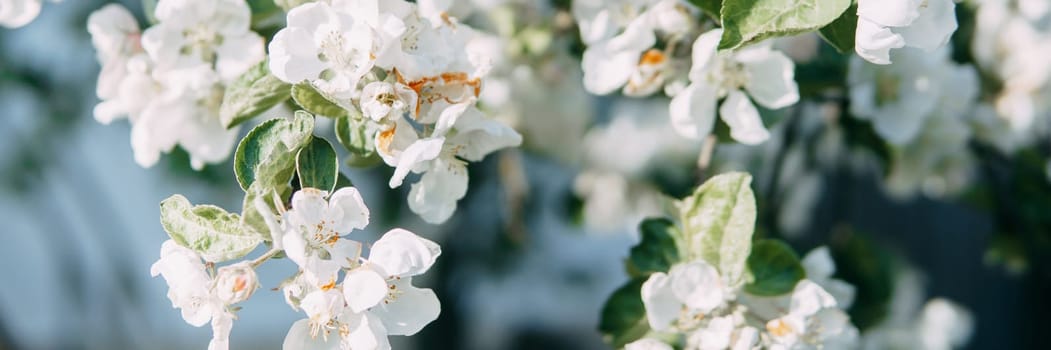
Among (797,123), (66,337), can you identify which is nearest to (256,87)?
(797,123)

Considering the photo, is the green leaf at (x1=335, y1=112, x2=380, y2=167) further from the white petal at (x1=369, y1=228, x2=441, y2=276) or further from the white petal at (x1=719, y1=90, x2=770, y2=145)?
the white petal at (x1=719, y1=90, x2=770, y2=145)

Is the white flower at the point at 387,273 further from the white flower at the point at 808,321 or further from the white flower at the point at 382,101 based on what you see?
the white flower at the point at 808,321

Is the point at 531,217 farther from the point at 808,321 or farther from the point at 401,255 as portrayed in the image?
the point at 401,255

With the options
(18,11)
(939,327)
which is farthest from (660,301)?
(939,327)

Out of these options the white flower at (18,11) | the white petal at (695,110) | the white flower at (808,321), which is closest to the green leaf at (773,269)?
the white flower at (808,321)

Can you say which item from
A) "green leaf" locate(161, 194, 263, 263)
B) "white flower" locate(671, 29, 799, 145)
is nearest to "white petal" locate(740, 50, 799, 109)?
"white flower" locate(671, 29, 799, 145)

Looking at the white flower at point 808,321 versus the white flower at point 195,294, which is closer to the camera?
the white flower at point 195,294

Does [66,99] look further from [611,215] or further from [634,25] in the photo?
[634,25]
